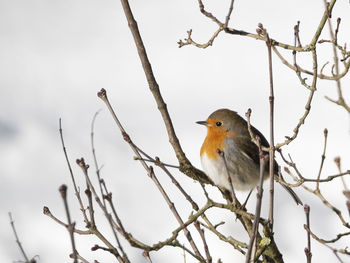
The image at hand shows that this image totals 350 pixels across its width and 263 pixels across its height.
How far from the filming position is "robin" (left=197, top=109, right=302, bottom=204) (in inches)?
157

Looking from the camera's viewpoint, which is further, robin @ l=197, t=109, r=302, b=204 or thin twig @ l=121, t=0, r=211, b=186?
robin @ l=197, t=109, r=302, b=204

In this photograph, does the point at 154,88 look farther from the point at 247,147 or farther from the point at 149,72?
the point at 247,147

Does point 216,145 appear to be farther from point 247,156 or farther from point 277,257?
point 277,257

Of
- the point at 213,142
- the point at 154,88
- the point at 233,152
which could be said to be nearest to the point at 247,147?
the point at 233,152

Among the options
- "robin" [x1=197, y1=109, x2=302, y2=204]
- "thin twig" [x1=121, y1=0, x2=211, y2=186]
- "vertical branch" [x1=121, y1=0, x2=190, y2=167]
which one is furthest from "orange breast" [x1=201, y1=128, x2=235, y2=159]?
"vertical branch" [x1=121, y1=0, x2=190, y2=167]

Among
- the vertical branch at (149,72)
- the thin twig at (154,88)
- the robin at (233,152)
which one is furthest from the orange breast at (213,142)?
the vertical branch at (149,72)

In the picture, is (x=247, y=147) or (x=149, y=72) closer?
(x=149, y=72)

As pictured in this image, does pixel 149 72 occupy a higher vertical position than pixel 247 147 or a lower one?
lower

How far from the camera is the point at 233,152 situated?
13.4 feet

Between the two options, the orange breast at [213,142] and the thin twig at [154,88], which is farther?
the orange breast at [213,142]

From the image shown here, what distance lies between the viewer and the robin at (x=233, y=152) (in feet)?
13.1

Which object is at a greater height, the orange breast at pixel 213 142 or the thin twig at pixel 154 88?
the orange breast at pixel 213 142

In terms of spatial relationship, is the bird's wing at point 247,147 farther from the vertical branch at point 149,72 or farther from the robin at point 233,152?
the vertical branch at point 149,72

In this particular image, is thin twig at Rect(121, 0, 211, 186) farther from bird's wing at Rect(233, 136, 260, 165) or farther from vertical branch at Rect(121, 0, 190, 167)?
bird's wing at Rect(233, 136, 260, 165)
